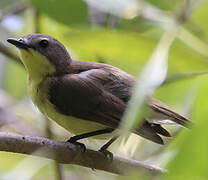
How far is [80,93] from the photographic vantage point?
262 cm

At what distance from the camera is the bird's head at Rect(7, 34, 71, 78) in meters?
2.72

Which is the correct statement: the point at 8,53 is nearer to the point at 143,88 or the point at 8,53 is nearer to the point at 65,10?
the point at 65,10

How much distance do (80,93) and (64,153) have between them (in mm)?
621

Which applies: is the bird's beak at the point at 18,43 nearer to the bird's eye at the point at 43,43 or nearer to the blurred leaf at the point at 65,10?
the bird's eye at the point at 43,43

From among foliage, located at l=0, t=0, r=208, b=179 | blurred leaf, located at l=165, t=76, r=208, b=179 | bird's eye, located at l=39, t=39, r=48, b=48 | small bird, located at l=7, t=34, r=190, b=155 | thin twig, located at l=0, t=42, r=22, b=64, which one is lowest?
small bird, located at l=7, t=34, r=190, b=155

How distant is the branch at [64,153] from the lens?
179cm

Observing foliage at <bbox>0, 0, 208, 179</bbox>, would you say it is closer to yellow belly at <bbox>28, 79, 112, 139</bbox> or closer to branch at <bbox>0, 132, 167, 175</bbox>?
branch at <bbox>0, 132, 167, 175</bbox>

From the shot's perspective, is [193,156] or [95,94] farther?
[95,94]

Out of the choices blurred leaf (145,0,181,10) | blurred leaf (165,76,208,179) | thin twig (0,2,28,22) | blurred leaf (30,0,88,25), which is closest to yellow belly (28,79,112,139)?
thin twig (0,2,28,22)

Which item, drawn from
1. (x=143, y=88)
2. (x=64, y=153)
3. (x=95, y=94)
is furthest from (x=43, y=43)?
(x=143, y=88)

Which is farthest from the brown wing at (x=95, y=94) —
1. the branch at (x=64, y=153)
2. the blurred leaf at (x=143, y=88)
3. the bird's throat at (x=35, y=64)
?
the blurred leaf at (x=143, y=88)

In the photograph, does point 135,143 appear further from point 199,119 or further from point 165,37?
point 199,119

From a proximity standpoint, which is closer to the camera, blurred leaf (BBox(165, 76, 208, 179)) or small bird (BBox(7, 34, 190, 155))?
blurred leaf (BBox(165, 76, 208, 179))

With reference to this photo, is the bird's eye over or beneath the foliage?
beneath
